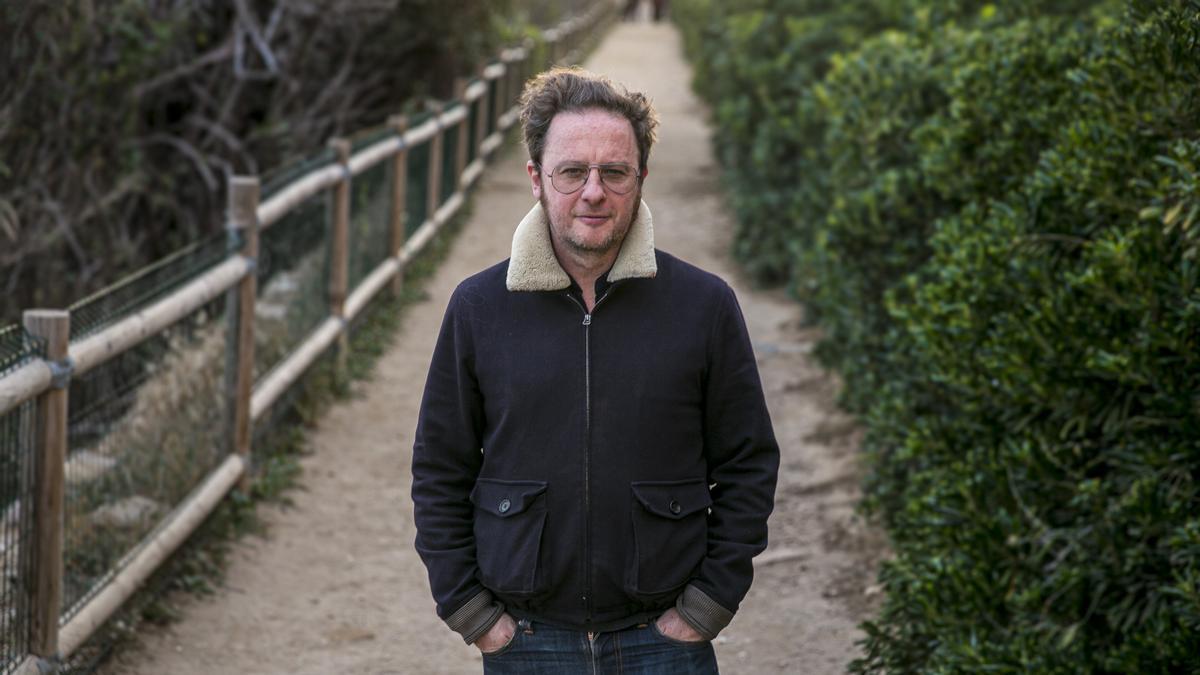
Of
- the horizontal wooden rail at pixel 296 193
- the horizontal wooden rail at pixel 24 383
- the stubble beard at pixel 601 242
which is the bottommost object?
the horizontal wooden rail at pixel 296 193

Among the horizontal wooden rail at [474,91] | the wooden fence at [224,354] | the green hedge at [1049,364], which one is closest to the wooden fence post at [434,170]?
the wooden fence at [224,354]

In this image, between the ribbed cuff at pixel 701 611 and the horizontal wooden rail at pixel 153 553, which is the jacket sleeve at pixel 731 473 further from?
the horizontal wooden rail at pixel 153 553

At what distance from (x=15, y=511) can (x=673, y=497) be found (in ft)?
7.42

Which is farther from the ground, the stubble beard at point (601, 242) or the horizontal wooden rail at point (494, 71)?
the stubble beard at point (601, 242)

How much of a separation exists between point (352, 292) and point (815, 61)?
3.83 meters

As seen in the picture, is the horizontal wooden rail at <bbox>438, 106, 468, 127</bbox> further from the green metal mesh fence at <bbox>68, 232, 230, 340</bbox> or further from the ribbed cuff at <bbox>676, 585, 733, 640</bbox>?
the ribbed cuff at <bbox>676, 585, 733, 640</bbox>

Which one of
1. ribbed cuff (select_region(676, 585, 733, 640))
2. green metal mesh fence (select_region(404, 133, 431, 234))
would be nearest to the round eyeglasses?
ribbed cuff (select_region(676, 585, 733, 640))

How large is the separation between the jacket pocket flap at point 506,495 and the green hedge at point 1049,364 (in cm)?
146

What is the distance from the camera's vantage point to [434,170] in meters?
12.8

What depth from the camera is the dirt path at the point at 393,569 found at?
556cm

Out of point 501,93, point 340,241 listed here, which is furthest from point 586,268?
point 501,93

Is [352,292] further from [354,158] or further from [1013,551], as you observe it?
[1013,551]

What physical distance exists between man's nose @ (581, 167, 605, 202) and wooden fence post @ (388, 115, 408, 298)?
26.0 ft

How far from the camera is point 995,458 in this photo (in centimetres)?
447
